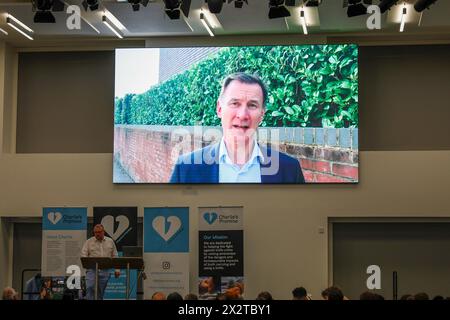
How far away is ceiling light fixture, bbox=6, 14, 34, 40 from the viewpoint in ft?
35.7

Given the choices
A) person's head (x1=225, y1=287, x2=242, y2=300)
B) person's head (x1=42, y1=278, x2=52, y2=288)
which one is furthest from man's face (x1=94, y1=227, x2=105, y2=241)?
person's head (x1=225, y1=287, x2=242, y2=300)

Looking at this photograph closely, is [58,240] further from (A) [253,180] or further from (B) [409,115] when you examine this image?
(B) [409,115]

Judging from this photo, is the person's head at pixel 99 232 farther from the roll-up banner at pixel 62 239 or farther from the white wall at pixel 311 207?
the white wall at pixel 311 207

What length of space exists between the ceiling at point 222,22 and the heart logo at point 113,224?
304 cm

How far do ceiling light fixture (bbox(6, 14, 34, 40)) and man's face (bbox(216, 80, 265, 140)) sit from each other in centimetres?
331

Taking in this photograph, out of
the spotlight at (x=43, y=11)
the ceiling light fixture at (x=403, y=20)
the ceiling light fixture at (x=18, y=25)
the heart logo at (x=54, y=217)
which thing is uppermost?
the ceiling light fixture at (x=403, y=20)

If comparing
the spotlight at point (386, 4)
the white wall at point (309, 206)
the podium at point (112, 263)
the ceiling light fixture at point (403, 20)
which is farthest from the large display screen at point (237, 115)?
the podium at point (112, 263)

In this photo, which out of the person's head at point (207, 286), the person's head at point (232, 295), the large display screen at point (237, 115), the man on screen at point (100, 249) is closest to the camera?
the person's head at point (232, 295)

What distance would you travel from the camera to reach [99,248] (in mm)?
10281

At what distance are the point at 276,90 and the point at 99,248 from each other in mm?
3856

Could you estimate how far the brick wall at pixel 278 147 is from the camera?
1146cm

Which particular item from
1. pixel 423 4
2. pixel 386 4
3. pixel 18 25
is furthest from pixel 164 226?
pixel 423 4

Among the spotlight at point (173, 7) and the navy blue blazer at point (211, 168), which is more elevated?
the spotlight at point (173, 7)

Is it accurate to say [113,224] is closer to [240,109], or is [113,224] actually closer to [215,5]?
[240,109]
